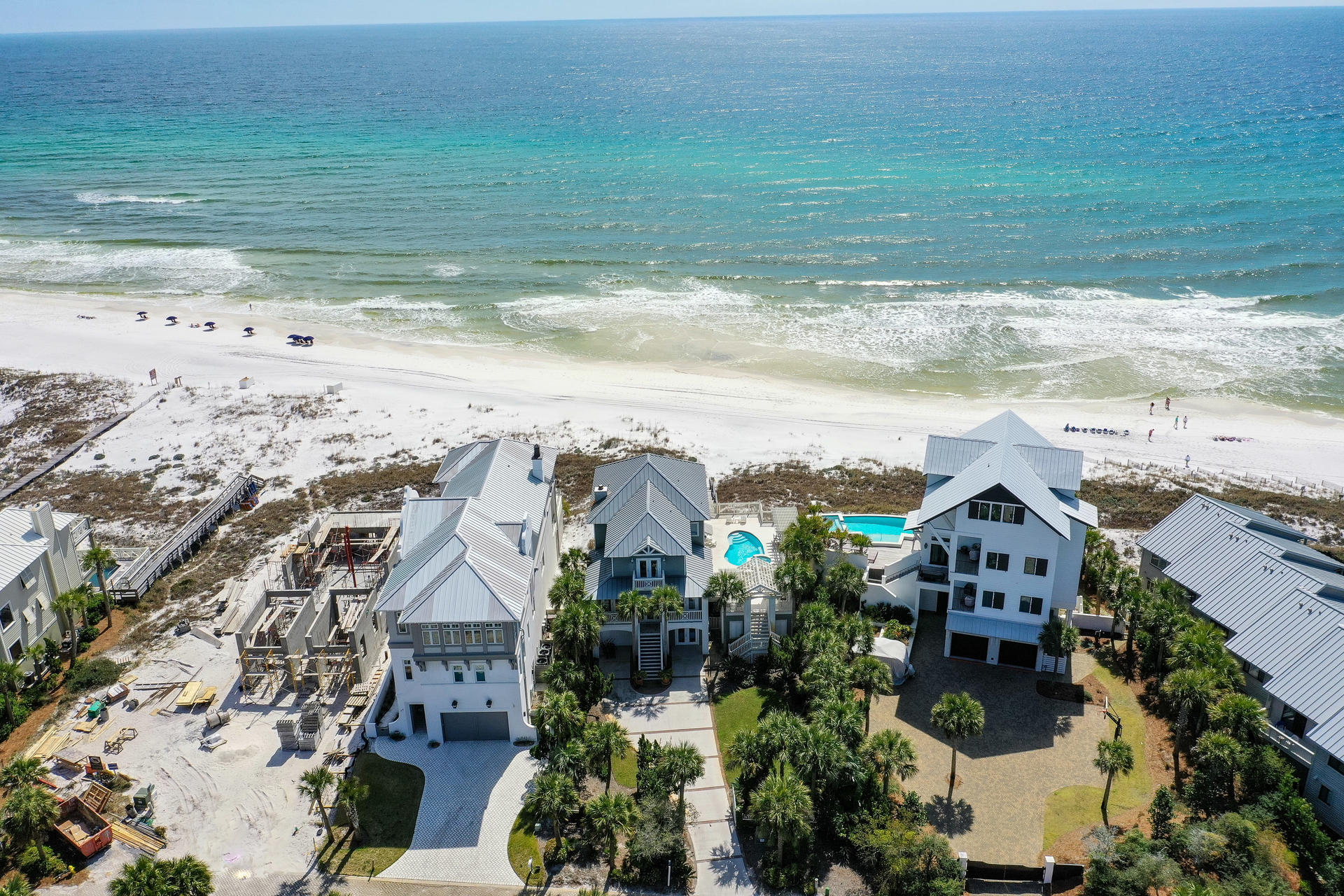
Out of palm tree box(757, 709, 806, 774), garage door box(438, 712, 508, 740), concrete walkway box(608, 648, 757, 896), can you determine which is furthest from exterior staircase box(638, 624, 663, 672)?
palm tree box(757, 709, 806, 774)

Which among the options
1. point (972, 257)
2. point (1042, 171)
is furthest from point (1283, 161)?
point (972, 257)

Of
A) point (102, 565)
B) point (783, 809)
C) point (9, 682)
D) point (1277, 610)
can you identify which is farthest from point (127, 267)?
point (1277, 610)

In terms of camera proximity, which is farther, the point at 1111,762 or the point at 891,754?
the point at 891,754

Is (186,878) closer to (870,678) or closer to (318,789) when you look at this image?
(318,789)

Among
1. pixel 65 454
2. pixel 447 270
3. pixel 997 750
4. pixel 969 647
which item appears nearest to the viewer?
pixel 997 750

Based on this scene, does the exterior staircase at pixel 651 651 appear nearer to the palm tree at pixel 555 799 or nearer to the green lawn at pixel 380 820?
the palm tree at pixel 555 799

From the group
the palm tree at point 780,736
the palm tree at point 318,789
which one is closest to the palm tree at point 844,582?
the palm tree at point 780,736
